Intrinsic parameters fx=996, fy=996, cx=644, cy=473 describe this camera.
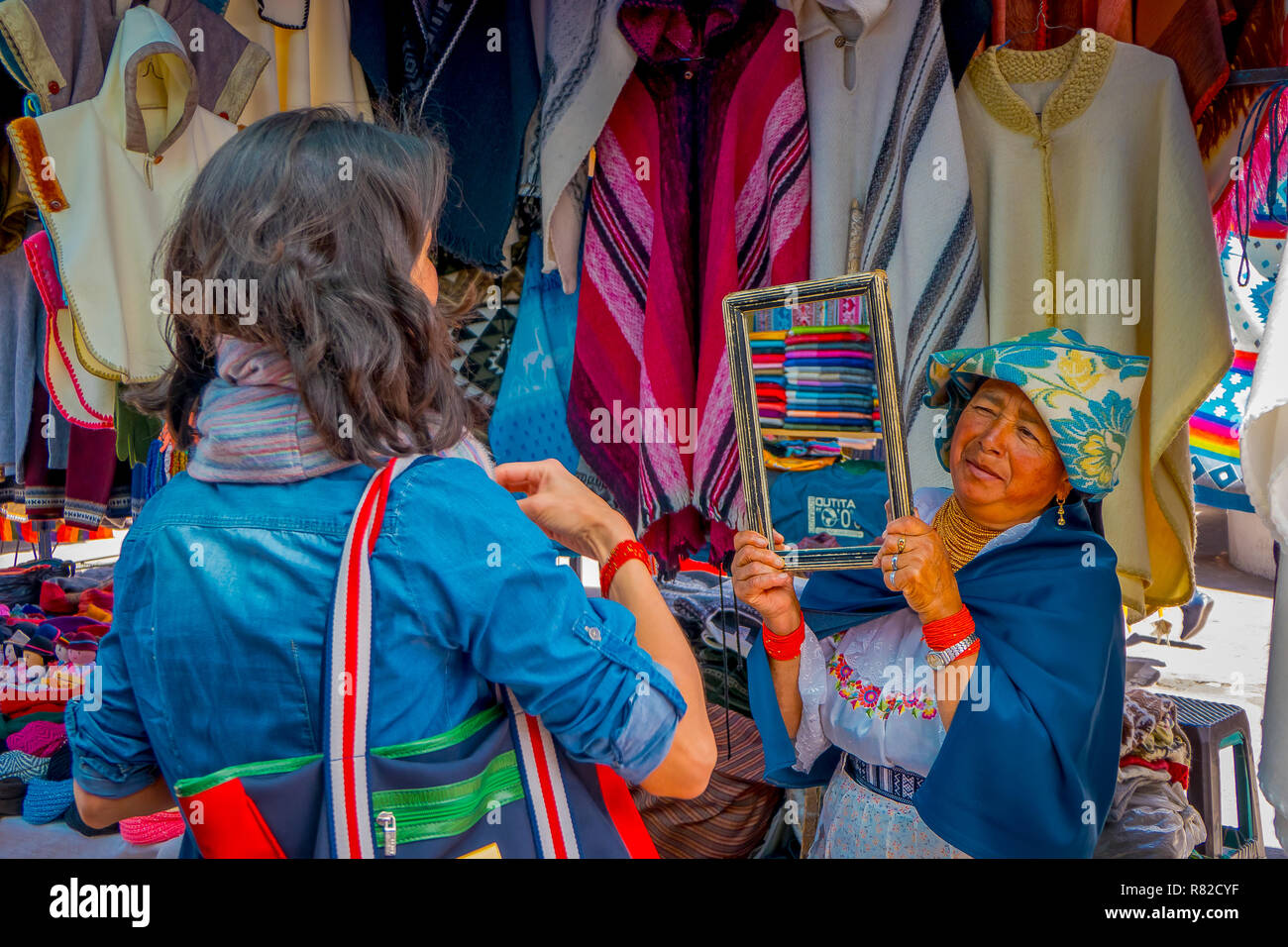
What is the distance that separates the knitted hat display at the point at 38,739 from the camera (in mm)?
2781

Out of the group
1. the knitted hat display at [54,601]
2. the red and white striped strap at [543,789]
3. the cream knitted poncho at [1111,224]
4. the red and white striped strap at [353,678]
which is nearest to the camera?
the red and white striped strap at [353,678]

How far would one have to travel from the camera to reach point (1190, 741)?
2.47 metres

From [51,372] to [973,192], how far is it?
84.7 inches

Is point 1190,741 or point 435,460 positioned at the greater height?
point 435,460

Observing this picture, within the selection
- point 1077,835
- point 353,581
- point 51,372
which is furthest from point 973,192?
point 51,372

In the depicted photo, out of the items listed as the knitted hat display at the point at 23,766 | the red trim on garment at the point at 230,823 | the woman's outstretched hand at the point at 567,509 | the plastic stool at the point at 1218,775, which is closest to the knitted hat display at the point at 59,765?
the knitted hat display at the point at 23,766

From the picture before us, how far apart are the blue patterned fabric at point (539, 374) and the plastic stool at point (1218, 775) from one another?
→ 166cm

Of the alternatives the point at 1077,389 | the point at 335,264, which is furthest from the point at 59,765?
the point at 1077,389

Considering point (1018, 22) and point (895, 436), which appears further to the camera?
point (1018, 22)

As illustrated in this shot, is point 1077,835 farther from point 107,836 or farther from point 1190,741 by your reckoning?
point 107,836

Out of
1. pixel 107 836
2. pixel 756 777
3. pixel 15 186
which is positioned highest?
pixel 15 186

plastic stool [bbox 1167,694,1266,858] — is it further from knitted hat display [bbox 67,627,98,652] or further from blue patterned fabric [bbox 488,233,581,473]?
knitted hat display [bbox 67,627,98,652]

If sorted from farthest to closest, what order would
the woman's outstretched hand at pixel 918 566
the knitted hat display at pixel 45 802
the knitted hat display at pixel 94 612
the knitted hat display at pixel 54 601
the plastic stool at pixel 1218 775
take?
the knitted hat display at pixel 54 601, the knitted hat display at pixel 94 612, the knitted hat display at pixel 45 802, the plastic stool at pixel 1218 775, the woman's outstretched hand at pixel 918 566

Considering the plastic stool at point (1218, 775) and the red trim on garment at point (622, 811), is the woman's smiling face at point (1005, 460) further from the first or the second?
the plastic stool at point (1218, 775)
